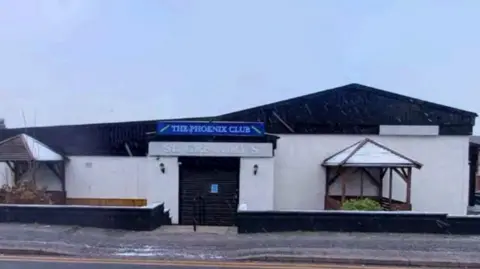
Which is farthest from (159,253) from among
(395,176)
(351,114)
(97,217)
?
(395,176)

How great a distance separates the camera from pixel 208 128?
16.6m

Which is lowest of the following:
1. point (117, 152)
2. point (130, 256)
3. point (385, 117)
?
point (130, 256)

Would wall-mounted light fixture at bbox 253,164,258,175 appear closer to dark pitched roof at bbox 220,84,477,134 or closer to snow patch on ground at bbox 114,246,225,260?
dark pitched roof at bbox 220,84,477,134

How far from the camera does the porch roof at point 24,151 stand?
1997 centimetres

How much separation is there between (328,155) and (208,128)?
5656mm

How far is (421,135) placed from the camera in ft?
64.2

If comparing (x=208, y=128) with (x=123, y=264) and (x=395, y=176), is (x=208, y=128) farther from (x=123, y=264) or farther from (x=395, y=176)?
(x=123, y=264)

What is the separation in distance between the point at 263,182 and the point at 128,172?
724 cm

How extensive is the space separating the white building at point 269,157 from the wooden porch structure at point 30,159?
6 cm

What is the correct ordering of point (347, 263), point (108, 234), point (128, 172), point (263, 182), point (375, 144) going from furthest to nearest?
point (128, 172)
point (375, 144)
point (263, 182)
point (108, 234)
point (347, 263)

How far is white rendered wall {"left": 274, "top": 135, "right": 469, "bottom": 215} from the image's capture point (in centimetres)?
1956

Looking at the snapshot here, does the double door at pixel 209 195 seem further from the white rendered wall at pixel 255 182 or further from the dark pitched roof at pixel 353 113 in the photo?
the dark pitched roof at pixel 353 113

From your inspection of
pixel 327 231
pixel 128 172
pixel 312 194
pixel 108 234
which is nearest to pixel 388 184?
pixel 312 194

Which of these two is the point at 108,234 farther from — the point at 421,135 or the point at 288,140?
→ the point at 421,135
